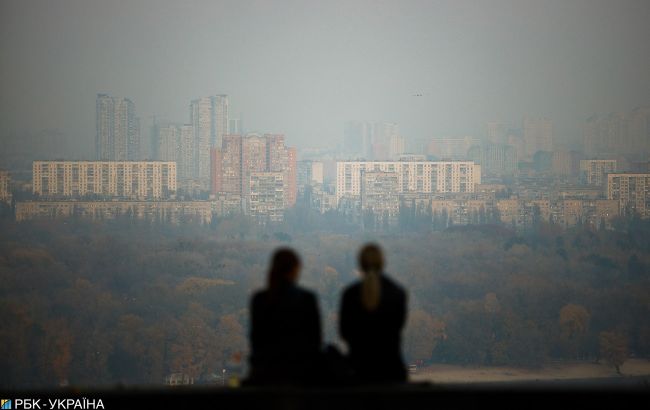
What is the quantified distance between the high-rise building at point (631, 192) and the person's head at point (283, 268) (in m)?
80.8

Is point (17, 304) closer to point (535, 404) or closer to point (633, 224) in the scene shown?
point (633, 224)

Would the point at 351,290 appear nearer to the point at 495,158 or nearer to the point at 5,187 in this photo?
the point at 5,187

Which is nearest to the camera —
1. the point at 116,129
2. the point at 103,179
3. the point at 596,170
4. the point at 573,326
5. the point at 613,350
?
the point at 613,350

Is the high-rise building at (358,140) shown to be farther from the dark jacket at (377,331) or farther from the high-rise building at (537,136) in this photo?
the dark jacket at (377,331)

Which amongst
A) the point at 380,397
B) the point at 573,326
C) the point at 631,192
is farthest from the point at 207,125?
the point at 380,397

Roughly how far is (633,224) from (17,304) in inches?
1787

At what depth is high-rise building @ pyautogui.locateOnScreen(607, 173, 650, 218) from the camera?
8344cm

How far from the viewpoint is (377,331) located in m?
5.08

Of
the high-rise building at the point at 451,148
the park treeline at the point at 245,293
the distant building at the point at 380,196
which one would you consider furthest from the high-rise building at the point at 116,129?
the high-rise building at the point at 451,148

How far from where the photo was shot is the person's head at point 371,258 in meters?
4.97

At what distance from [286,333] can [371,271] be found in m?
0.49

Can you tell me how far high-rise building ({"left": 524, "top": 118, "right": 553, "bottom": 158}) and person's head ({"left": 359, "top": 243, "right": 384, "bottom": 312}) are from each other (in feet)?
288

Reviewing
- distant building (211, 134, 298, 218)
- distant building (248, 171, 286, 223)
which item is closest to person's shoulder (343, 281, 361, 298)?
distant building (248, 171, 286, 223)

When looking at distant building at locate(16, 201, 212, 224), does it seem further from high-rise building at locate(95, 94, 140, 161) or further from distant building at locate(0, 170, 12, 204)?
high-rise building at locate(95, 94, 140, 161)
